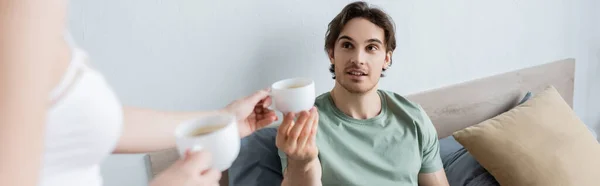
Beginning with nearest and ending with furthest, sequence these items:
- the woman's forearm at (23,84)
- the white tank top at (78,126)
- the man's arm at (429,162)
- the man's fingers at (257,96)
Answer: the woman's forearm at (23,84)
the white tank top at (78,126)
the man's fingers at (257,96)
the man's arm at (429,162)

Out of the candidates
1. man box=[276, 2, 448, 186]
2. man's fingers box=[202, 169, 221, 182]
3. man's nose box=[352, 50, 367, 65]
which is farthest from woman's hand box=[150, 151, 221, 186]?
man's nose box=[352, 50, 367, 65]

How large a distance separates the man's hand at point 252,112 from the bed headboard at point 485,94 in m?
0.72

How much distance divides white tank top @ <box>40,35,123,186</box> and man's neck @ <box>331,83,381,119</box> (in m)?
0.82

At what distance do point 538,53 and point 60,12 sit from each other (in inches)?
82.2

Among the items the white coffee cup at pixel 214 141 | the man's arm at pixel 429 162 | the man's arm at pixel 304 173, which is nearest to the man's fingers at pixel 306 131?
the man's arm at pixel 304 173

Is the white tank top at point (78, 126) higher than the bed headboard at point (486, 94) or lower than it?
higher

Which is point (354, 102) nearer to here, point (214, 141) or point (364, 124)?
point (364, 124)

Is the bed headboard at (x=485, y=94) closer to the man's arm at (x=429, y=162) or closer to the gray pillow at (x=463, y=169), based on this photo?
the gray pillow at (x=463, y=169)

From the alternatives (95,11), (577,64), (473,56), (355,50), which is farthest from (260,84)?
(577,64)

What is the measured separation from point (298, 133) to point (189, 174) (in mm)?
402

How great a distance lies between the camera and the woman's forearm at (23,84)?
1.18ft

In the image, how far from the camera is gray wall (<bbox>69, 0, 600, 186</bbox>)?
47.0 inches

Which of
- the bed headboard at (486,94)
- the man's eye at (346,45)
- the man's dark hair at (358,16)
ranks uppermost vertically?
the man's dark hair at (358,16)

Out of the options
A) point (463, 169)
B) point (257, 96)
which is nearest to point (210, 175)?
point (257, 96)
